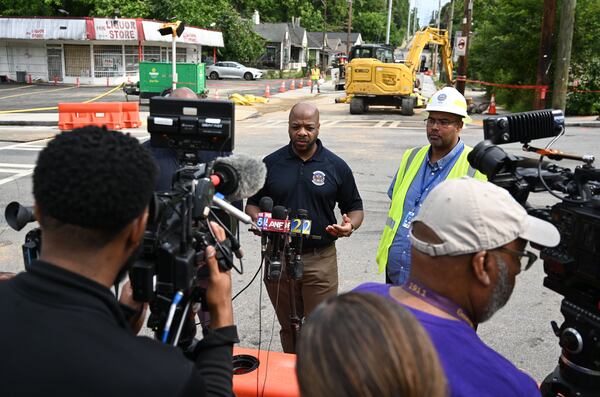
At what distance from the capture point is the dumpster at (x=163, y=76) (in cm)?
2386

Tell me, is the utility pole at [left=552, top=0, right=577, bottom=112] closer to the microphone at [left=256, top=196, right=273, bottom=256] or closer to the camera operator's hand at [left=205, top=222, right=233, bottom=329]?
the microphone at [left=256, top=196, right=273, bottom=256]

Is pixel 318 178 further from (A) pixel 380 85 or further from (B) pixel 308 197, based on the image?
(A) pixel 380 85

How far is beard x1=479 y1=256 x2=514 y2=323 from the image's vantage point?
71.1 inches

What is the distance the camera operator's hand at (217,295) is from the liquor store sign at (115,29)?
34941 mm

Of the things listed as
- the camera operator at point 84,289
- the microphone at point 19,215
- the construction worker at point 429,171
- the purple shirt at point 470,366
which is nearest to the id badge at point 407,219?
the construction worker at point 429,171

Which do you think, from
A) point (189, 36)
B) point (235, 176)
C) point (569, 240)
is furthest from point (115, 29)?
point (569, 240)

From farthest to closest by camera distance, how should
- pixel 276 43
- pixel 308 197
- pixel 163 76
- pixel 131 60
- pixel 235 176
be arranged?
1. pixel 276 43
2. pixel 131 60
3. pixel 163 76
4. pixel 308 197
5. pixel 235 176

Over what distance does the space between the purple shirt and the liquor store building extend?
35.4 metres

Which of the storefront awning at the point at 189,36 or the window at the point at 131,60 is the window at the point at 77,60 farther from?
the storefront awning at the point at 189,36

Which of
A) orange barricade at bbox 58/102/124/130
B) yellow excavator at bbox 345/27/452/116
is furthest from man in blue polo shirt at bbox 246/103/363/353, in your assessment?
yellow excavator at bbox 345/27/452/116

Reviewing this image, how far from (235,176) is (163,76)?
22.7 metres

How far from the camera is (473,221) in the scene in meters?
1.75

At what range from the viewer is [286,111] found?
24188mm

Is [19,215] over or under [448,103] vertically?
under
